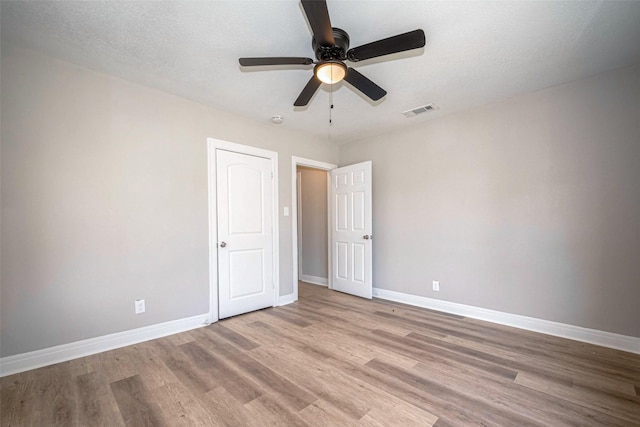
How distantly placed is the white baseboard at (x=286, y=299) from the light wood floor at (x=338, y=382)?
3.07ft

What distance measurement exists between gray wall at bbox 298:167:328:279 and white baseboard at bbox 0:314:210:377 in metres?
2.58

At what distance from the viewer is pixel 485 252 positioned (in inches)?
131

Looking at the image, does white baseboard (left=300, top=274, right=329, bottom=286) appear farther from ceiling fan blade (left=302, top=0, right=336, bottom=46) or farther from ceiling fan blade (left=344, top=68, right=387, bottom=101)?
ceiling fan blade (left=302, top=0, right=336, bottom=46)

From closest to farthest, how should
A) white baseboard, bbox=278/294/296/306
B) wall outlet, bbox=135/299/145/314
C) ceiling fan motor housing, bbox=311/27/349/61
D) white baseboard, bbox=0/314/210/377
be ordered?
ceiling fan motor housing, bbox=311/27/349/61, white baseboard, bbox=0/314/210/377, wall outlet, bbox=135/299/145/314, white baseboard, bbox=278/294/296/306

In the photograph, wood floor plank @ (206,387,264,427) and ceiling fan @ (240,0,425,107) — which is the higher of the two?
ceiling fan @ (240,0,425,107)

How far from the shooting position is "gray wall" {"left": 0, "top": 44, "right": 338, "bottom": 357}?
221 cm

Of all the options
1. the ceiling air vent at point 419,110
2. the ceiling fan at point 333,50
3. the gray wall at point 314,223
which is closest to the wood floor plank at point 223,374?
the ceiling fan at point 333,50

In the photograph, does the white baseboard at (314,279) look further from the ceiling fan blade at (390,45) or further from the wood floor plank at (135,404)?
the ceiling fan blade at (390,45)

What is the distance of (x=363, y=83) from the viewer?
2135 millimetres

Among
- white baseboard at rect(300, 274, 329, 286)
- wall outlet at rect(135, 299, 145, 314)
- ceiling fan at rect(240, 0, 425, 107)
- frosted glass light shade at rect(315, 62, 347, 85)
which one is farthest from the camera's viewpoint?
white baseboard at rect(300, 274, 329, 286)

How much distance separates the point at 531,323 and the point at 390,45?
314cm

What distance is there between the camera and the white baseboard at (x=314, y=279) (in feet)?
17.1

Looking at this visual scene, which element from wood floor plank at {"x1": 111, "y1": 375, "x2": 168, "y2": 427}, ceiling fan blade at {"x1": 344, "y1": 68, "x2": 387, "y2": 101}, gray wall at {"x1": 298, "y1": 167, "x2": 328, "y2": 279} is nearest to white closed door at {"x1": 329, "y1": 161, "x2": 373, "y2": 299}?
gray wall at {"x1": 298, "y1": 167, "x2": 328, "y2": 279}

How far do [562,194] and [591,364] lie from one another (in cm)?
155
